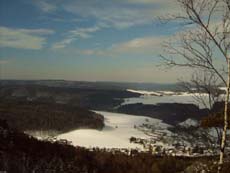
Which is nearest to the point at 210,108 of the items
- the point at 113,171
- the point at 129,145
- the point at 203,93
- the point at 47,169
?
the point at 203,93

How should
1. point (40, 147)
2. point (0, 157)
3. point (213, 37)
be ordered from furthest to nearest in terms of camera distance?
1. point (40, 147)
2. point (0, 157)
3. point (213, 37)

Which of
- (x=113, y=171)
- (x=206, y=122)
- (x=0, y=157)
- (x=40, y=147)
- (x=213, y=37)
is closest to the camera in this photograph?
(x=213, y=37)

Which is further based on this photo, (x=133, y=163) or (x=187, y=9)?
(x=133, y=163)

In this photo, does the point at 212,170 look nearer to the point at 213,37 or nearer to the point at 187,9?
the point at 213,37

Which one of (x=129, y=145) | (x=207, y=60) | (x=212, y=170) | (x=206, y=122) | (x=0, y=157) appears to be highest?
→ (x=207, y=60)

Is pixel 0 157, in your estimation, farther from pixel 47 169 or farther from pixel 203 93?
pixel 203 93

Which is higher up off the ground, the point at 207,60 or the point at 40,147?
the point at 207,60

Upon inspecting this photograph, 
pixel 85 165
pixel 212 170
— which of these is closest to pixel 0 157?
pixel 85 165
